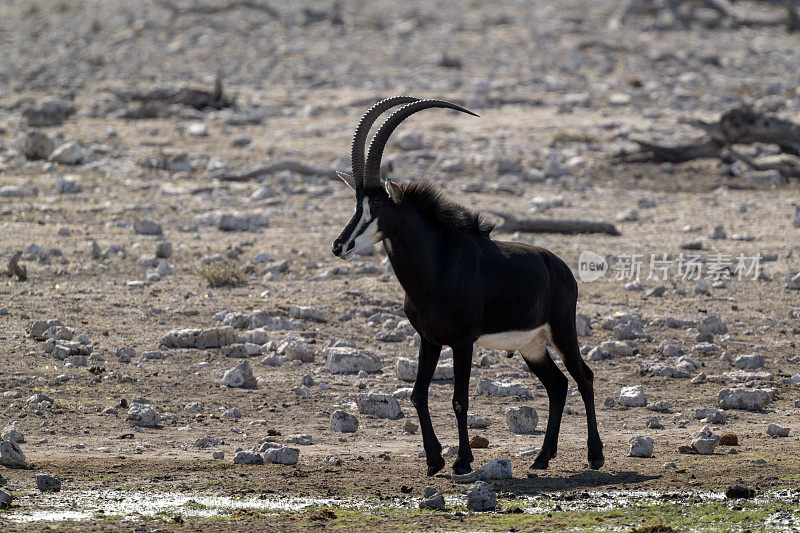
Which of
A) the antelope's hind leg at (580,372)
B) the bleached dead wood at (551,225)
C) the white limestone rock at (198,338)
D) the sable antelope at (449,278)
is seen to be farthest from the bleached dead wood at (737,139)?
the sable antelope at (449,278)

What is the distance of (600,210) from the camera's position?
18.2 metres

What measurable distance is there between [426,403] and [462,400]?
24 centimetres

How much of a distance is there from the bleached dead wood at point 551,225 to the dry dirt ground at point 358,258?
0.20 metres

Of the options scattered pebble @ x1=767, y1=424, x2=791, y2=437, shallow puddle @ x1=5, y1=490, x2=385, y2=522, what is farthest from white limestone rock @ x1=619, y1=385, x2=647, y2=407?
shallow puddle @ x1=5, y1=490, x2=385, y2=522

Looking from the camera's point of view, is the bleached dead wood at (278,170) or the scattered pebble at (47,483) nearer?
the scattered pebble at (47,483)

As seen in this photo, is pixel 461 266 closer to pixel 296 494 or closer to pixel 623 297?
pixel 296 494

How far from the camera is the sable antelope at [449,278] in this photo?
8.22 meters

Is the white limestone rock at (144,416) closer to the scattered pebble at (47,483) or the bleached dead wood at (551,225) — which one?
the scattered pebble at (47,483)

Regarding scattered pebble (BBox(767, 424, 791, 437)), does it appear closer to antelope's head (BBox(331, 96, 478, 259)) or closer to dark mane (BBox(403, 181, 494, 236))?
dark mane (BBox(403, 181, 494, 236))

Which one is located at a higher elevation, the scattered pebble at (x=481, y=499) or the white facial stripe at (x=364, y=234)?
the white facial stripe at (x=364, y=234)

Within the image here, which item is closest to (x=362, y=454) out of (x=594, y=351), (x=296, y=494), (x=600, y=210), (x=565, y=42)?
(x=296, y=494)

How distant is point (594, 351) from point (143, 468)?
491 cm

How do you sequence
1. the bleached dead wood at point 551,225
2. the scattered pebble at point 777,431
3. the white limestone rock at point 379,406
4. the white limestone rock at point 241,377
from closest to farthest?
the scattered pebble at point 777,431
the white limestone rock at point 379,406
the white limestone rock at point 241,377
the bleached dead wood at point 551,225

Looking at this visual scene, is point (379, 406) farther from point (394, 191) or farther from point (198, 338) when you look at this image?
point (198, 338)
